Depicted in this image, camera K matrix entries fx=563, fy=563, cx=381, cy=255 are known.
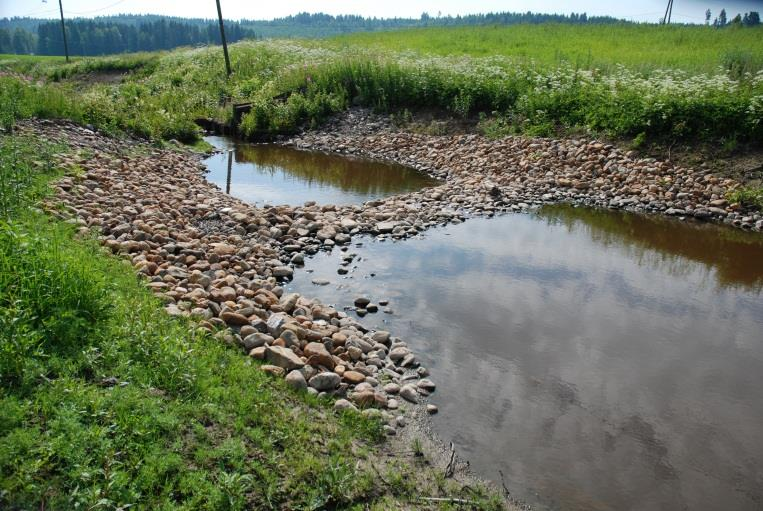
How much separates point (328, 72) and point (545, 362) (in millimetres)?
18403

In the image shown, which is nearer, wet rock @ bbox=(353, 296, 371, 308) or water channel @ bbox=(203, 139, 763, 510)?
water channel @ bbox=(203, 139, 763, 510)

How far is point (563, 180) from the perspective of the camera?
13.2 metres

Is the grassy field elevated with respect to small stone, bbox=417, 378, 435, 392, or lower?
elevated

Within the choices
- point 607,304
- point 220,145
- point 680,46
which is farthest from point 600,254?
point 680,46

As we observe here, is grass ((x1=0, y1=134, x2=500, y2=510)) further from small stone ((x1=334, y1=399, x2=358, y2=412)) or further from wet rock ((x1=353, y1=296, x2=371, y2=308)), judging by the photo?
wet rock ((x1=353, y1=296, x2=371, y2=308))

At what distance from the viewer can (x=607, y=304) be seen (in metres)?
7.62

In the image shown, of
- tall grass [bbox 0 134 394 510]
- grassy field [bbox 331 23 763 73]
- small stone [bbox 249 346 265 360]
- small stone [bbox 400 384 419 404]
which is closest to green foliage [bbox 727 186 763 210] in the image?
grassy field [bbox 331 23 763 73]

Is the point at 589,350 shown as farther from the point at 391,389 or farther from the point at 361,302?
the point at 361,302

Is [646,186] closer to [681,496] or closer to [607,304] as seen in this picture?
[607,304]

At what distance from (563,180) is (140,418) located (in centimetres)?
1142

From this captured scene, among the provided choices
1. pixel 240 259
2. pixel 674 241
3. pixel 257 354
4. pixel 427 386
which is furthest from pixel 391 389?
pixel 674 241

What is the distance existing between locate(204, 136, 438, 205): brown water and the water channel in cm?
343

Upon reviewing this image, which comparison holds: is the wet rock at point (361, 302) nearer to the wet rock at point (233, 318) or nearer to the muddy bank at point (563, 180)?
the wet rock at point (233, 318)

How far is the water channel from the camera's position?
15.1ft
